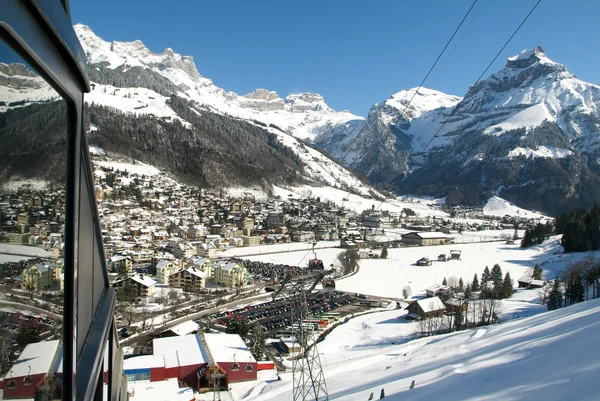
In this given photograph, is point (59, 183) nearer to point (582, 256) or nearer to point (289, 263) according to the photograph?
point (289, 263)

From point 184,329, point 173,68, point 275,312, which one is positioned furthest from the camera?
point 173,68

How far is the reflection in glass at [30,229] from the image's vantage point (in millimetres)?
644

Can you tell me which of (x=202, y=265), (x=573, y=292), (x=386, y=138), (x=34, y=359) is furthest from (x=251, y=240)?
(x=386, y=138)

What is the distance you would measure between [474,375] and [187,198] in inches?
1986

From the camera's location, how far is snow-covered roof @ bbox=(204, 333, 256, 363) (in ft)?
33.5

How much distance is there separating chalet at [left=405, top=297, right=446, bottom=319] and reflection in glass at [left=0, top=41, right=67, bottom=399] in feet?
51.5

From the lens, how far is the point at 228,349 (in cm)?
1073

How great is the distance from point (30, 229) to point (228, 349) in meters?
10.7

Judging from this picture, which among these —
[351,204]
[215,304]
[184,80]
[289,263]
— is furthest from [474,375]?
[184,80]

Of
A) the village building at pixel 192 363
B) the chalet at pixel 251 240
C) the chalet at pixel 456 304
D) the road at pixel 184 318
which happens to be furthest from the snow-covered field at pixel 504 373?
the chalet at pixel 251 240

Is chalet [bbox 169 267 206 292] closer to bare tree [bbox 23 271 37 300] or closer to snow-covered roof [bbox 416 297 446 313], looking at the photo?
snow-covered roof [bbox 416 297 446 313]

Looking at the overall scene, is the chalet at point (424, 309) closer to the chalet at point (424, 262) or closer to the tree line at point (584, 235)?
the chalet at point (424, 262)

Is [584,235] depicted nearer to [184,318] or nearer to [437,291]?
[437,291]

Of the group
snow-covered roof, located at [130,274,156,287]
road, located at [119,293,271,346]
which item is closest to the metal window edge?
road, located at [119,293,271,346]
